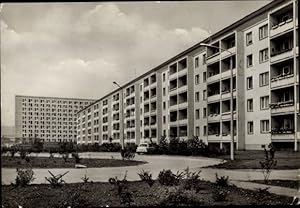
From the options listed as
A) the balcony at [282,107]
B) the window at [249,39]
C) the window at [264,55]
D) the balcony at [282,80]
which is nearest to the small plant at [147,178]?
the balcony at [282,107]

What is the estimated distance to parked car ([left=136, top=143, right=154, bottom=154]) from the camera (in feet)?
24.8

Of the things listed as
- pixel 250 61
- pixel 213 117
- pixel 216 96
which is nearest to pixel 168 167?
pixel 213 117

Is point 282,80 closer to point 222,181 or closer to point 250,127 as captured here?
point 250,127

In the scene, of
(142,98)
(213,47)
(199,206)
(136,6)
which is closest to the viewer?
(199,206)

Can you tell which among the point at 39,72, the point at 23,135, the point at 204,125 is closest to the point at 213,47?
the point at 204,125

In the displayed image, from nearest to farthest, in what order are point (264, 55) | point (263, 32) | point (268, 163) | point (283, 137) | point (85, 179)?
point (85, 179) → point (268, 163) → point (283, 137) → point (264, 55) → point (263, 32)

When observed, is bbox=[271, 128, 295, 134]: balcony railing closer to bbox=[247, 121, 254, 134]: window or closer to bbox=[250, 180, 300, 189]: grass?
bbox=[247, 121, 254, 134]: window

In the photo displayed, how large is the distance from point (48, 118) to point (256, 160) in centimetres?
410

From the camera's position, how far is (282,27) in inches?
289

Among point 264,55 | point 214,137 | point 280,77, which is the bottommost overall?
point 214,137

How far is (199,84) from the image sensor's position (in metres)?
7.54

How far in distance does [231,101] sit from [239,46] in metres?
1.41

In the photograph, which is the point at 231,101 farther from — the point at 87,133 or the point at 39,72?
the point at 39,72

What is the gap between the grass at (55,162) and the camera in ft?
20.6
